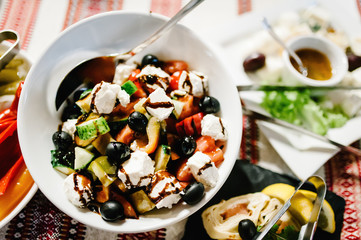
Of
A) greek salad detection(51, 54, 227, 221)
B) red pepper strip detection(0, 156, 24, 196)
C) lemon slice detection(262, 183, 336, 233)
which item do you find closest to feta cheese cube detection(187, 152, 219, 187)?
greek salad detection(51, 54, 227, 221)

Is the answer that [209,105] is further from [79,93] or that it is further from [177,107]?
[79,93]

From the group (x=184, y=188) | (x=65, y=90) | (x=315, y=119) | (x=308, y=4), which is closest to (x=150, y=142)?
(x=184, y=188)

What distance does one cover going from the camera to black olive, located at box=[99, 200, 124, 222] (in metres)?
1.00

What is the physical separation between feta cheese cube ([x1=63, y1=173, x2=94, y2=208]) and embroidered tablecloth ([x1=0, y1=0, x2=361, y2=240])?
0.26 m

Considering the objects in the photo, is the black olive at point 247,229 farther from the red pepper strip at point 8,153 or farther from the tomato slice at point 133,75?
the red pepper strip at point 8,153

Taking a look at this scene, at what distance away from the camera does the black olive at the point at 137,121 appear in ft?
3.47

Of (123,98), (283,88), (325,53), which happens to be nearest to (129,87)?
(123,98)

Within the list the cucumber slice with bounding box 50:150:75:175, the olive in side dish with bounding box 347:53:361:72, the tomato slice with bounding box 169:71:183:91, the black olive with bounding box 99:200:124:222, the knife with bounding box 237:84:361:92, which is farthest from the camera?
the olive in side dish with bounding box 347:53:361:72

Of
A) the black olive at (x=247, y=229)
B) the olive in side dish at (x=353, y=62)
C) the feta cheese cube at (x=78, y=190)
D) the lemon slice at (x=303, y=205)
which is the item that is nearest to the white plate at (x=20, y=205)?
the feta cheese cube at (x=78, y=190)

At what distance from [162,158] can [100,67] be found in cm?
44

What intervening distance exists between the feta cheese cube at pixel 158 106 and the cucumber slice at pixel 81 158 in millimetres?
241

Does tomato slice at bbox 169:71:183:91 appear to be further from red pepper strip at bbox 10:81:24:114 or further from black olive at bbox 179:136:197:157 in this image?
red pepper strip at bbox 10:81:24:114

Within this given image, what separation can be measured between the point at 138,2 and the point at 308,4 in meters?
0.91

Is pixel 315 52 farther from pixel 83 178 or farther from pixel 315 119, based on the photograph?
pixel 83 178
